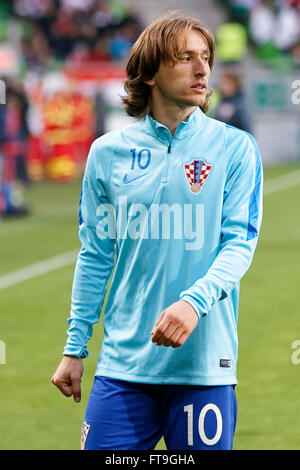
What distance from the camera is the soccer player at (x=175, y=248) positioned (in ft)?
12.0

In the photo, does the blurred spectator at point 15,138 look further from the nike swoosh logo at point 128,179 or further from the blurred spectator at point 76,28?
the nike swoosh logo at point 128,179

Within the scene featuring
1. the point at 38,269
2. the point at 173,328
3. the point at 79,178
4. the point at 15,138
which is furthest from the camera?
the point at 79,178

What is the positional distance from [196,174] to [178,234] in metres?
0.20

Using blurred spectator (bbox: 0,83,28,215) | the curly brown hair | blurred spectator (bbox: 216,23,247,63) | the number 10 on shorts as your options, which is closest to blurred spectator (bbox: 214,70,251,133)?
blurred spectator (bbox: 0,83,28,215)

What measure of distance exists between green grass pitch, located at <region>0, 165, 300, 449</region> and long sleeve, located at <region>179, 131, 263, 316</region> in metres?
2.71

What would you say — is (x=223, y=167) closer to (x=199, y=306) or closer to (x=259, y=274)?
(x=199, y=306)

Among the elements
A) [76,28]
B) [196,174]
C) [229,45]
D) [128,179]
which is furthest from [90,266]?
[76,28]

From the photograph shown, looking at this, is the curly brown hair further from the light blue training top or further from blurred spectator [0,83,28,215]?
blurred spectator [0,83,28,215]

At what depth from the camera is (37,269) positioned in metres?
12.1

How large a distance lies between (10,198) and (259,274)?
580 centimetres

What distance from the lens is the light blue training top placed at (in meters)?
3.66

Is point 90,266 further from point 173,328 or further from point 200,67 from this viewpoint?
point 200,67

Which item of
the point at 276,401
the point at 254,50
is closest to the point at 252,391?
the point at 276,401

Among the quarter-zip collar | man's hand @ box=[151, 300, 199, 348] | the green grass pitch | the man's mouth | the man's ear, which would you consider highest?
the man's ear
